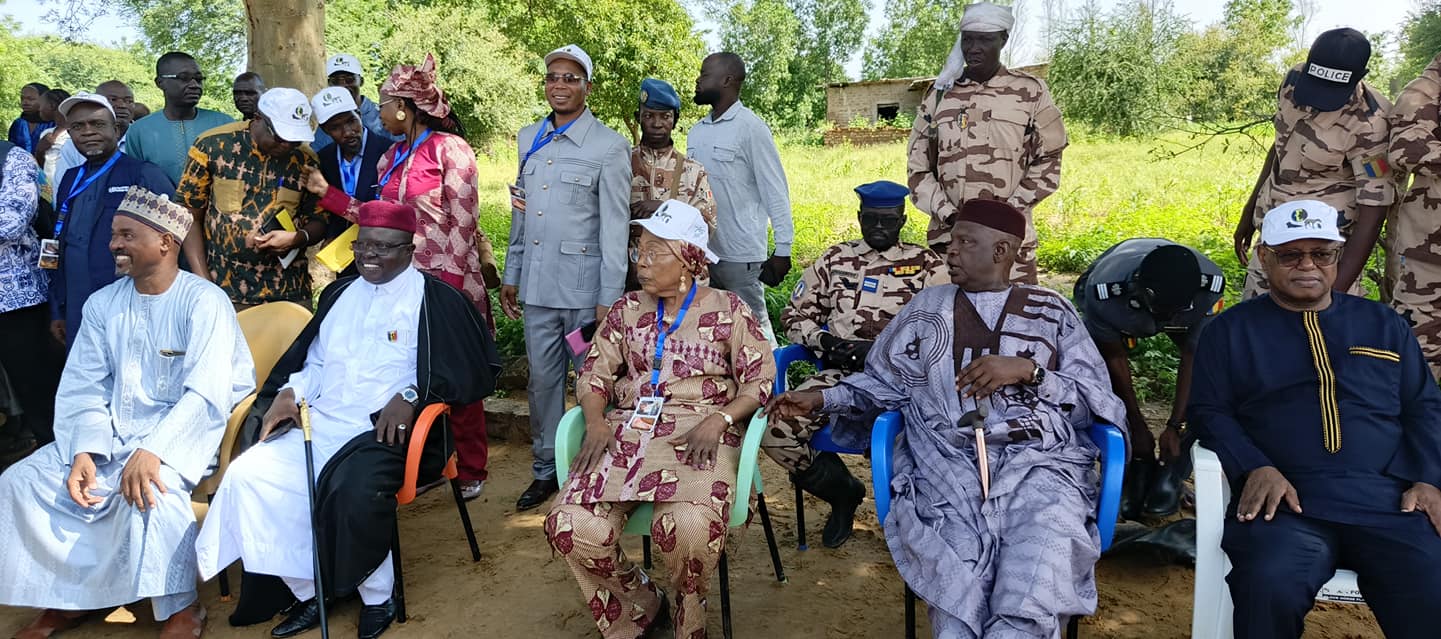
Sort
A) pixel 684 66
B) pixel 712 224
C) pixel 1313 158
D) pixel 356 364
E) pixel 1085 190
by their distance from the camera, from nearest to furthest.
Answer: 1. pixel 356 364
2. pixel 1313 158
3. pixel 712 224
4. pixel 1085 190
5. pixel 684 66

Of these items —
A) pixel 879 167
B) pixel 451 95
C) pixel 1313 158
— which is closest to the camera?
pixel 1313 158

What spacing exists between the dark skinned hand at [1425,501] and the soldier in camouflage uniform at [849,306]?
193cm

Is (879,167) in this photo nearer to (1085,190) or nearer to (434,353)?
(1085,190)

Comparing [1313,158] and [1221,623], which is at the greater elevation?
[1313,158]

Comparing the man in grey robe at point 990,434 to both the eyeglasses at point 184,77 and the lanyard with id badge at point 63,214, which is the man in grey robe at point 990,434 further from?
the eyeglasses at point 184,77

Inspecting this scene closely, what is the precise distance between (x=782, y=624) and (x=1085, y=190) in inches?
492

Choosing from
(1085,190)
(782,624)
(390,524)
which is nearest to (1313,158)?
(782,624)

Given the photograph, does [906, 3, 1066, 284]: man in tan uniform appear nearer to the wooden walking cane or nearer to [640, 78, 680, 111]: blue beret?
[640, 78, 680, 111]: blue beret

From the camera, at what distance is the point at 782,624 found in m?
3.68

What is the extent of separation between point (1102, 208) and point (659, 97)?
31.9ft

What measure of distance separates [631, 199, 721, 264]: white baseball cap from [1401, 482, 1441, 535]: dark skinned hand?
244cm

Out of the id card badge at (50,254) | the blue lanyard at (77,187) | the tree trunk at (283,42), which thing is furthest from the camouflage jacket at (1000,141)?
the tree trunk at (283,42)

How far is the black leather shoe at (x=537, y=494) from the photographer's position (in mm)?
4867

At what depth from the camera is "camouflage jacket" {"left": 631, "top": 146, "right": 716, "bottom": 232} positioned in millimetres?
4938
